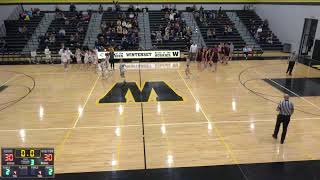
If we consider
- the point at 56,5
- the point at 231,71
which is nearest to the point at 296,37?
the point at 231,71

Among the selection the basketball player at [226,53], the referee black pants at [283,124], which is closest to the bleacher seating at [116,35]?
the basketball player at [226,53]

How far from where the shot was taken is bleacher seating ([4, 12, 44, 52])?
27.7 m

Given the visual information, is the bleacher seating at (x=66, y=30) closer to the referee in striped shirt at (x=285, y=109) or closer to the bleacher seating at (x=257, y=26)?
the bleacher seating at (x=257, y=26)

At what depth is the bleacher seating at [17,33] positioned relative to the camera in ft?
90.8

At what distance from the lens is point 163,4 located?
3359cm

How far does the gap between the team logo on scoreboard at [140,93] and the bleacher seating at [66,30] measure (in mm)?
11952

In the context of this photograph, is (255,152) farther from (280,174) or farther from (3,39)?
(3,39)

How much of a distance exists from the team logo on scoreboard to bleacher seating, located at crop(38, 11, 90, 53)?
39.2ft

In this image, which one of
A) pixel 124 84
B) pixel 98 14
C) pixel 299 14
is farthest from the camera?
pixel 98 14

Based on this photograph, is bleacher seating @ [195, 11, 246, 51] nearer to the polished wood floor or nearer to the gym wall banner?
the gym wall banner

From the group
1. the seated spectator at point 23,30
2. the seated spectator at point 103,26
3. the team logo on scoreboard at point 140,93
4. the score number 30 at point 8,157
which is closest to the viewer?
the score number 30 at point 8,157

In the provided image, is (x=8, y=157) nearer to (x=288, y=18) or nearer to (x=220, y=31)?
(x=220, y=31)

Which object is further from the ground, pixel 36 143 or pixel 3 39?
pixel 3 39

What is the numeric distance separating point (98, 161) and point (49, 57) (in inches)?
672
